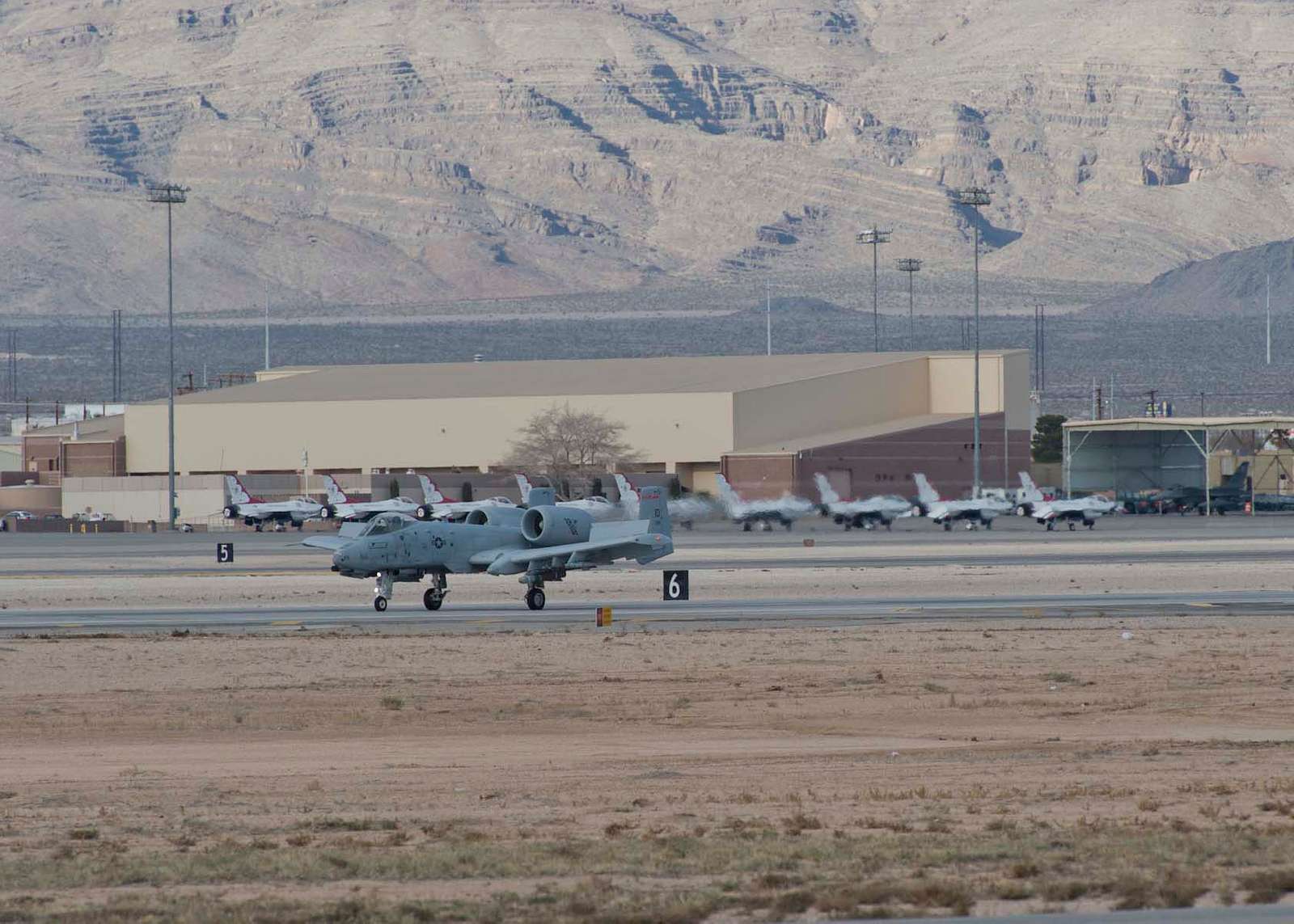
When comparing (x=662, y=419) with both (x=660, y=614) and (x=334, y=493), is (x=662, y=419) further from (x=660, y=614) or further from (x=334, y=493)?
(x=660, y=614)

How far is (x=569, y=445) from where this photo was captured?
130 metres

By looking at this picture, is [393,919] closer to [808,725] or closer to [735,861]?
[735,861]

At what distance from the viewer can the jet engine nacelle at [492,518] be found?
50125mm

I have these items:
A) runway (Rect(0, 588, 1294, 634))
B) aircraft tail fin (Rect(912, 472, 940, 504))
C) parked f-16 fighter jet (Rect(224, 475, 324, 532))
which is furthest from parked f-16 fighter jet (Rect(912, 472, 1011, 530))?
runway (Rect(0, 588, 1294, 634))

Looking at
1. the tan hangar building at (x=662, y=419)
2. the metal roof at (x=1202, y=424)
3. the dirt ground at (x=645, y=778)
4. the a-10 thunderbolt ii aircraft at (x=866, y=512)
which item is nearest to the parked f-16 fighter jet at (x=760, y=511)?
→ the a-10 thunderbolt ii aircraft at (x=866, y=512)

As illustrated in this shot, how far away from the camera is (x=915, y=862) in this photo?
17.9m

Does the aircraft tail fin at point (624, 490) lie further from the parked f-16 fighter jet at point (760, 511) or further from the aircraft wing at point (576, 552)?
the aircraft wing at point (576, 552)

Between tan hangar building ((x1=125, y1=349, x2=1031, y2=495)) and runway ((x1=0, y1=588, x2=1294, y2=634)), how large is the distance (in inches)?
2941

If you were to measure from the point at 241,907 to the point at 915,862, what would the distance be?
569cm

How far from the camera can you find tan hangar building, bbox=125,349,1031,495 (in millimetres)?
128875

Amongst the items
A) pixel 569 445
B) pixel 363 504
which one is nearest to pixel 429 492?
pixel 363 504

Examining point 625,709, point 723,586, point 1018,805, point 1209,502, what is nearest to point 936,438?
point 1209,502

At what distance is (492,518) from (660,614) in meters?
5.71

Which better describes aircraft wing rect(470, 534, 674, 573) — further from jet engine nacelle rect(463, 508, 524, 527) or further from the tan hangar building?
the tan hangar building
